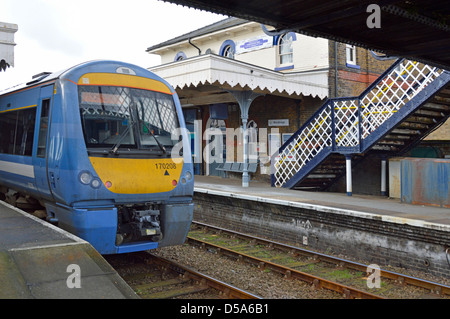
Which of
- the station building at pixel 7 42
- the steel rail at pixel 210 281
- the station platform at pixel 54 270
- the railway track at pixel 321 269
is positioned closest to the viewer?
the station platform at pixel 54 270

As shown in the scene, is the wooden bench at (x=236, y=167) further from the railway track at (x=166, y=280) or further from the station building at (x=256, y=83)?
the railway track at (x=166, y=280)

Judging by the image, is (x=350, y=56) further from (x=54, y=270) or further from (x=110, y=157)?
(x=54, y=270)

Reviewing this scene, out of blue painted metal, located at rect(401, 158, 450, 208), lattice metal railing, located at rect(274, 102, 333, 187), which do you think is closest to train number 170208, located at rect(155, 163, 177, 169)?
blue painted metal, located at rect(401, 158, 450, 208)

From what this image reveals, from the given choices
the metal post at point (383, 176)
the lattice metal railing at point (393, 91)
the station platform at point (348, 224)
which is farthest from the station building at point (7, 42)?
the metal post at point (383, 176)

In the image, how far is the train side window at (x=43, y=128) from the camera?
257 inches

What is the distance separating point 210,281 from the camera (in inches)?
244

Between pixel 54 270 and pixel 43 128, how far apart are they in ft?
9.69

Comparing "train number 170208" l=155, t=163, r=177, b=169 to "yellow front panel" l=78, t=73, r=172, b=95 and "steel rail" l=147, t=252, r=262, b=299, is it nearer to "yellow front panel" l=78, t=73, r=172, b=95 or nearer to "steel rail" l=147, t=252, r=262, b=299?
"yellow front panel" l=78, t=73, r=172, b=95

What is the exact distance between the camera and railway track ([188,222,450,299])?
622 centimetres

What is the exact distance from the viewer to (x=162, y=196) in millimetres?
6371

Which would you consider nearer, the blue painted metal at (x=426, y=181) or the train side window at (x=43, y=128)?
the train side window at (x=43, y=128)

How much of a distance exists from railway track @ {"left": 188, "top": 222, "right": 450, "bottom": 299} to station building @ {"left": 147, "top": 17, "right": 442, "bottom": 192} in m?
4.63

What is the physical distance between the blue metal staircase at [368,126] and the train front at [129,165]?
6151mm
